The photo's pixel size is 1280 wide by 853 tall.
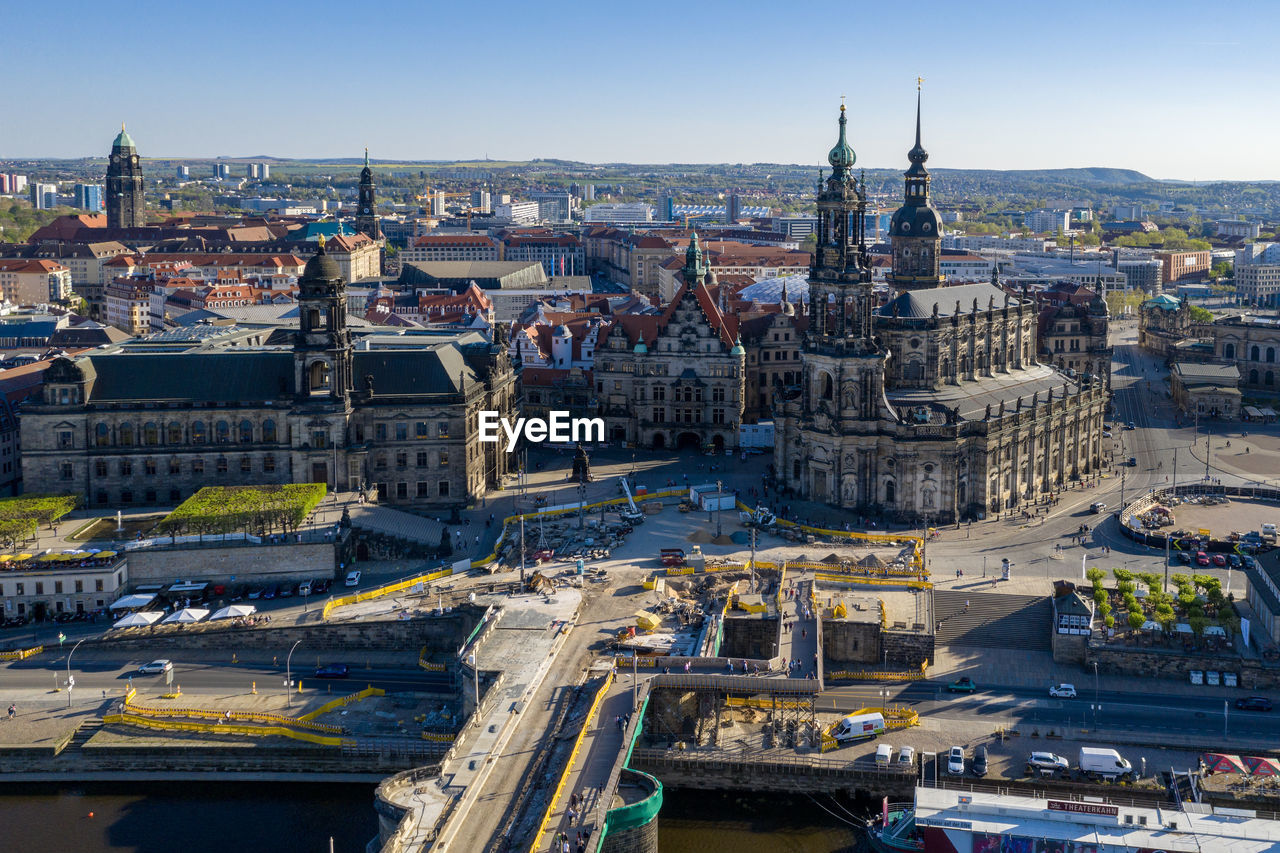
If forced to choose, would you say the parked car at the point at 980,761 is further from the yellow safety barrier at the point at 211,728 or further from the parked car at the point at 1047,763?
the yellow safety barrier at the point at 211,728

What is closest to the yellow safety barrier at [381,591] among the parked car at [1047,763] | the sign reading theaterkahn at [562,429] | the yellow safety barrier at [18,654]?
the yellow safety barrier at [18,654]

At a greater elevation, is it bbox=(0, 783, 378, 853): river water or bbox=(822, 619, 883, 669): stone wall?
bbox=(822, 619, 883, 669): stone wall

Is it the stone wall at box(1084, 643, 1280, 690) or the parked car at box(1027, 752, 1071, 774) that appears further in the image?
the stone wall at box(1084, 643, 1280, 690)

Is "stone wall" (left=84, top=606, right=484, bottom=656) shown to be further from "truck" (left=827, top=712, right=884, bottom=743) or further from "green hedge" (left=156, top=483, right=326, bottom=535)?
"truck" (left=827, top=712, right=884, bottom=743)

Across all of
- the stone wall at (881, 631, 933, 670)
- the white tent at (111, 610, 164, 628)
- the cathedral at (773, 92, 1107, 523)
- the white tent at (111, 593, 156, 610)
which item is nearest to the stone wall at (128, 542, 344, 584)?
the white tent at (111, 593, 156, 610)

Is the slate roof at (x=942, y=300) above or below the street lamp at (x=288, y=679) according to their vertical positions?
above

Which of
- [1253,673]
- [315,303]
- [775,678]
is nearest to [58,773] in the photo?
[775,678]
